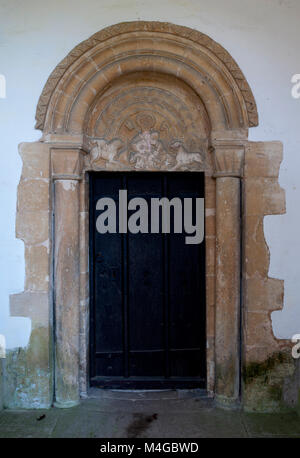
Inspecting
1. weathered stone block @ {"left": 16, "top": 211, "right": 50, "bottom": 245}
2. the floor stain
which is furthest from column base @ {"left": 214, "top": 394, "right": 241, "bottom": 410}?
weathered stone block @ {"left": 16, "top": 211, "right": 50, "bottom": 245}

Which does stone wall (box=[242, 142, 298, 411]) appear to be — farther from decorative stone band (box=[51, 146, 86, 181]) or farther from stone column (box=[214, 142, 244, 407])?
decorative stone band (box=[51, 146, 86, 181])

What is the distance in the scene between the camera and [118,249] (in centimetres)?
349

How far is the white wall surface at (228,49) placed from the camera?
314cm

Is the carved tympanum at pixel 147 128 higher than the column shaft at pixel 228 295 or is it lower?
higher

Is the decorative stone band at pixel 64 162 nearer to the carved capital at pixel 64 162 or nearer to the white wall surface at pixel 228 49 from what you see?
the carved capital at pixel 64 162

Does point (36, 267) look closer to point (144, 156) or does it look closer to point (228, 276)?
point (144, 156)

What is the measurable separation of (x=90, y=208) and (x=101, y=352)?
4.53ft

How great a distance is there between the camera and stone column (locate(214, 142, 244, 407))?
10.4 ft

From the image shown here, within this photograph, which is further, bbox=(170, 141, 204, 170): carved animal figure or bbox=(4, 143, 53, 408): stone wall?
bbox=(170, 141, 204, 170): carved animal figure

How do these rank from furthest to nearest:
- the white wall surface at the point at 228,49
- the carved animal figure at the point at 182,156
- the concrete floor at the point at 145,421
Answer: the carved animal figure at the point at 182,156, the white wall surface at the point at 228,49, the concrete floor at the point at 145,421

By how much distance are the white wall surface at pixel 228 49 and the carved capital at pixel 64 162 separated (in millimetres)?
273

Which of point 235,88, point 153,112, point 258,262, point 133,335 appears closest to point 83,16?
point 153,112

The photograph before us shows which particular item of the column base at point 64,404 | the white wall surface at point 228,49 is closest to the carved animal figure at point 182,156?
the white wall surface at point 228,49

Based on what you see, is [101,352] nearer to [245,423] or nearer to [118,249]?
[118,249]
